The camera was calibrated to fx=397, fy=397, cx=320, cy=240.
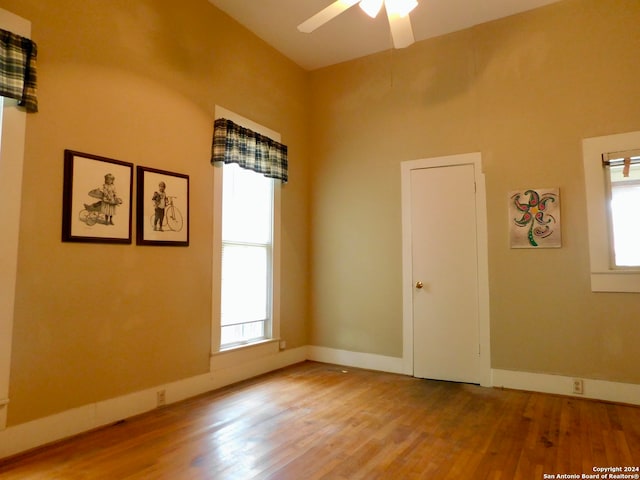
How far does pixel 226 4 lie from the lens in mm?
3801

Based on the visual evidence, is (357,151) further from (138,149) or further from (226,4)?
(138,149)

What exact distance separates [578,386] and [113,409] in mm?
3823

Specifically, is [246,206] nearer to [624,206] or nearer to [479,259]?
[479,259]

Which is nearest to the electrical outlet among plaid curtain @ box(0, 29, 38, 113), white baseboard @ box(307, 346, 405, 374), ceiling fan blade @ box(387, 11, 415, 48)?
white baseboard @ box(307, 346, 405, 374)

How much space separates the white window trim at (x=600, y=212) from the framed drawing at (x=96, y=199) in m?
3.90

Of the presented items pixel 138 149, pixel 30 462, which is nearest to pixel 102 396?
pixel 30 462

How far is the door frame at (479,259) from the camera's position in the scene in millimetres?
3906

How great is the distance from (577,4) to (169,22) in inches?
145

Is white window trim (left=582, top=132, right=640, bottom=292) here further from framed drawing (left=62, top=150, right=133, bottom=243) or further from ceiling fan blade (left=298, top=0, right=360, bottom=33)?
framed drawing (left=62, top=150, right=133, bottom=243)

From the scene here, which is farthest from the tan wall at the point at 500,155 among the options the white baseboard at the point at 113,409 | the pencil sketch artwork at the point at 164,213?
the pencil sketch artwork at the point at 164,213

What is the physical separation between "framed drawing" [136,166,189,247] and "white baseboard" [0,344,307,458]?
1.19 metres

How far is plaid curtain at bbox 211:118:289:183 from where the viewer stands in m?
3.73

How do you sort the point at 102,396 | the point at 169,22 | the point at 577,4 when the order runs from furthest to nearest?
1. the point at 577,4
2. the point at 169,22
3. the point at 102,396

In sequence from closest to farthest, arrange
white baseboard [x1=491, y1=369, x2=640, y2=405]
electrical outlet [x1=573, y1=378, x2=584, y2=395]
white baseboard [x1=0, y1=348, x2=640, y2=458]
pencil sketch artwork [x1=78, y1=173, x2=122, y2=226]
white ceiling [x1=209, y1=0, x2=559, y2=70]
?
white baseboard [x1=0, y1=348, x2=640, y2=458], pencil sketch artwork [x1=78, y1=173, x2=122, y2=226], white baseboard [x1=491, y1=369, x2=640, y2=405], electrical outlet [x1=573, y1=378, x2=584, y2=395], white ceiling [x1=209, y1=0, x2=559, y2=70]
